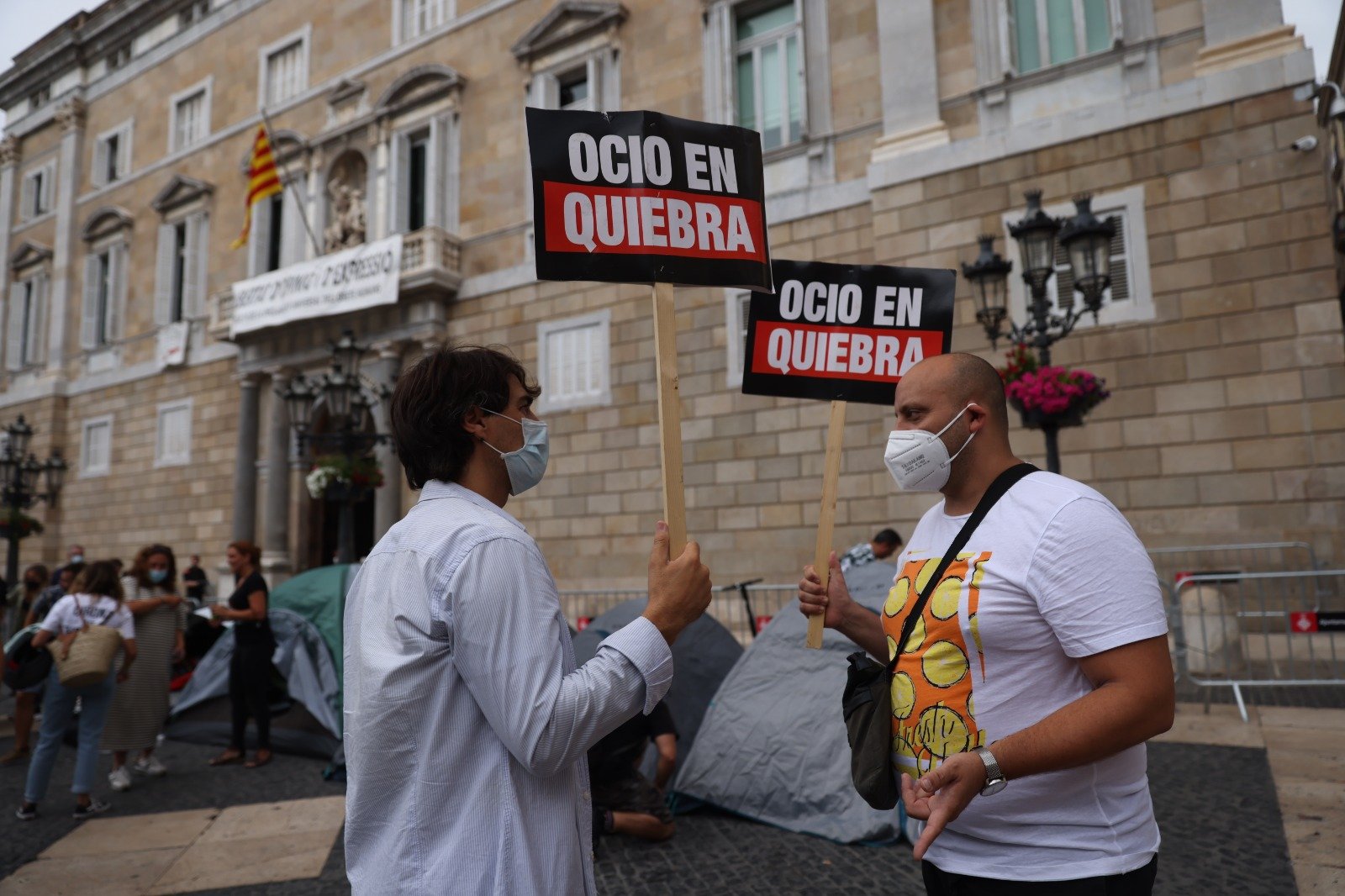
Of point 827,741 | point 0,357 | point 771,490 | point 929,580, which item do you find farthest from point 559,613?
point 0,357

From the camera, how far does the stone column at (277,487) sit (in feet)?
60.0

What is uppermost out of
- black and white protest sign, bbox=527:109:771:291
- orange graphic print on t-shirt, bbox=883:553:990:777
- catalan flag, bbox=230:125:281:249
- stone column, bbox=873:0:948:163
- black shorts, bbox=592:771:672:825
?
catalan flag, bbox=230:125:281:249

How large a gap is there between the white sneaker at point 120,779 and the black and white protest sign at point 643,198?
20.5 feet

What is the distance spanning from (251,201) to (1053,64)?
14.3 m

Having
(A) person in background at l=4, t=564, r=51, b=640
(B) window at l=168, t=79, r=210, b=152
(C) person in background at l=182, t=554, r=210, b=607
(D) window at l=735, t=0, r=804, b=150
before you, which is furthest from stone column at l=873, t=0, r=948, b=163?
(B) window at l=168, t=79, r=210, b=152

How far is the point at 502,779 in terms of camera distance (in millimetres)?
1658

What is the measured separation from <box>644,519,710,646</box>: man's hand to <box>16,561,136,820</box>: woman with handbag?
581 cm

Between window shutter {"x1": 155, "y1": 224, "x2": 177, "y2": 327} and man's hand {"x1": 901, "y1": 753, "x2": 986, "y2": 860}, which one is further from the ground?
window shutter {"x1": 155, "y1": 224, "x2": 177, "y2": 327}

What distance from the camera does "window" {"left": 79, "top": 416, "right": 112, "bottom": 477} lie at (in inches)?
867

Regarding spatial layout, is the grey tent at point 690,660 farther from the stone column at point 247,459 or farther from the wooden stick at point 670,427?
the stone column at point 247,459

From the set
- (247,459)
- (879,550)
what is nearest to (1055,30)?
(879,550)

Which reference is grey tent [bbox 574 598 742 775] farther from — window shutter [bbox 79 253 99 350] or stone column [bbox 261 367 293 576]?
window shutter [bbox 79 253 99 350]

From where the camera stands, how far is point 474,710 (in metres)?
1.69

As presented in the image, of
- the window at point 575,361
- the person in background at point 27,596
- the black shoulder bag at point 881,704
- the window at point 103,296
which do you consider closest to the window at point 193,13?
the window at point 103,296
